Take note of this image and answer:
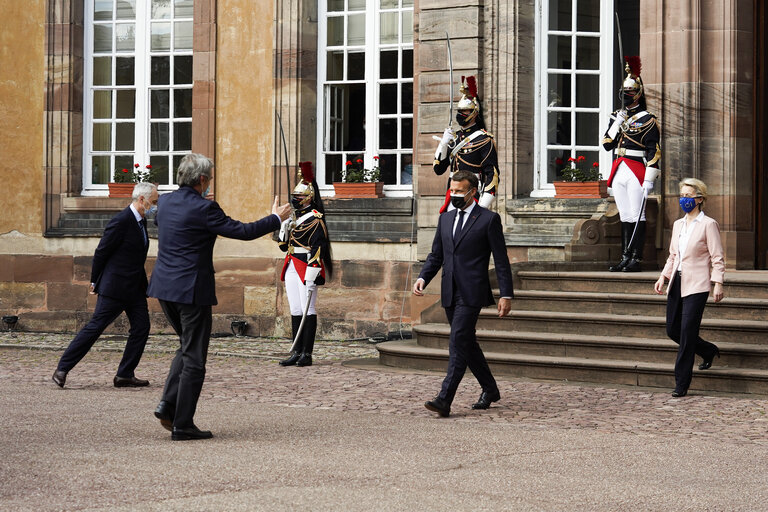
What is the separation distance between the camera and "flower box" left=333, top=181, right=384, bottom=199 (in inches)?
635

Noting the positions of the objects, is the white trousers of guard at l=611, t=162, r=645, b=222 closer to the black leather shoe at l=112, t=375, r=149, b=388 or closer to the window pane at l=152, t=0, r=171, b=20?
the black leather shoe at l=112, t=375, r=149, b=388

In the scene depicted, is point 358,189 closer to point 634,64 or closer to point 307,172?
point 307,172

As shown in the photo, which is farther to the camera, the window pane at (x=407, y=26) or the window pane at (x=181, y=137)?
the window pane at (x=181, y=137)

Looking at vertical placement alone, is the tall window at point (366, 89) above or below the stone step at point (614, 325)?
above

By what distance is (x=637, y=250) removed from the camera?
13305 mm

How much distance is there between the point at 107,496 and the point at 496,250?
13.3 ft

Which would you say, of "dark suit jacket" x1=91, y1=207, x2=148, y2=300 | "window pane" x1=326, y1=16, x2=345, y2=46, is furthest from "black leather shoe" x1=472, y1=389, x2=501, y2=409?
"window pane" x1=326, y1=16, x2=345, y2=46

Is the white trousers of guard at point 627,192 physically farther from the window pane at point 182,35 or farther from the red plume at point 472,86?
the window pane at point 182,35

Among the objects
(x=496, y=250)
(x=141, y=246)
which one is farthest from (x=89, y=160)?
(x=496, y=250)

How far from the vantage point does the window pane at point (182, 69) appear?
17.4m

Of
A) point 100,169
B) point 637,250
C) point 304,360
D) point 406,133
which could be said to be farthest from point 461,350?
point 100,169

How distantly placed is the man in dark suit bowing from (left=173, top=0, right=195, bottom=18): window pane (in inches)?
347

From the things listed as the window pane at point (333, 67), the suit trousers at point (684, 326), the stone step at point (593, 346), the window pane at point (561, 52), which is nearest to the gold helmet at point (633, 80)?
the window pane at point (561, 52)

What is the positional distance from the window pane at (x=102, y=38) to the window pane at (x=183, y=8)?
1044 millimetres
